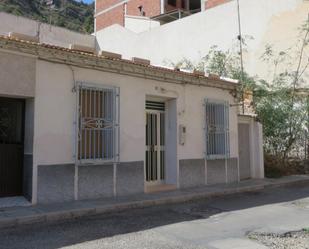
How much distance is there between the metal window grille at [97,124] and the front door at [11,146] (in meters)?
1.32

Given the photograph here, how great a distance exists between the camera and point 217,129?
44.6ft

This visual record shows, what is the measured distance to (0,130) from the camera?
918 cm

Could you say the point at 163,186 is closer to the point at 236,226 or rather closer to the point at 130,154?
the point at 130,154

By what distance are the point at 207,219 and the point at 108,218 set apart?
2.09 m

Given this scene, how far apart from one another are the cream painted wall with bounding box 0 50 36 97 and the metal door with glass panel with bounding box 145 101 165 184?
13.8ft

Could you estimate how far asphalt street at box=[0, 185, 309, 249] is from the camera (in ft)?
21.3

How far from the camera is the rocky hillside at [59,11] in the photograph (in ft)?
126

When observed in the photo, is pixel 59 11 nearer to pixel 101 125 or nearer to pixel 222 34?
pixel 222 34

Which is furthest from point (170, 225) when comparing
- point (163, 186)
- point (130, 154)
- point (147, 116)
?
point (147, 116)

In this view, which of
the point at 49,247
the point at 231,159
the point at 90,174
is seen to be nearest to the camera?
the point at 49,247

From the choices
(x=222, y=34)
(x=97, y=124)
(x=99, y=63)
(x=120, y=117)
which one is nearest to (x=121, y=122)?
(x=120, y=117)

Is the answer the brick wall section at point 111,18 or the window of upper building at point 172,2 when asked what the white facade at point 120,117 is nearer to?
the window of upper building at point 172,2

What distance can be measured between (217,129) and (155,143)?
2.42 meters

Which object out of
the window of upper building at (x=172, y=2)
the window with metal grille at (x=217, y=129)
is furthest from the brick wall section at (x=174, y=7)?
the window with metal grille at (x=217, y=129)
